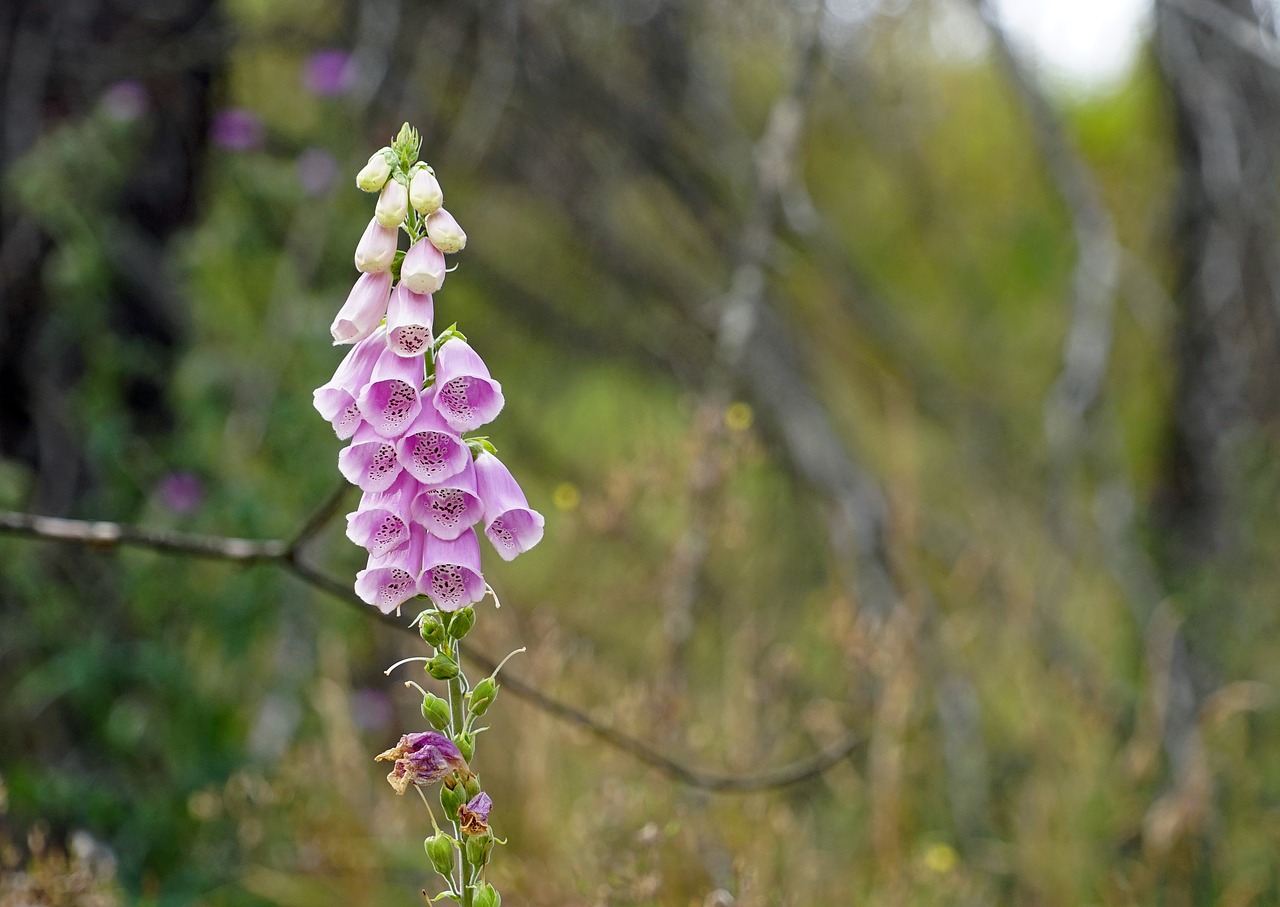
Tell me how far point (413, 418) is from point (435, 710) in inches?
10.2

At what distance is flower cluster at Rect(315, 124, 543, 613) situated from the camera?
41.7 inches

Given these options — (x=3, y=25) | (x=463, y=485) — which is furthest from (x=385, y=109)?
(x=463, y=485)

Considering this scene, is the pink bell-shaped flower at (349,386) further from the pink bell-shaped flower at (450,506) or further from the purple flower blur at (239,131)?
the purple flower blur at (239,131)

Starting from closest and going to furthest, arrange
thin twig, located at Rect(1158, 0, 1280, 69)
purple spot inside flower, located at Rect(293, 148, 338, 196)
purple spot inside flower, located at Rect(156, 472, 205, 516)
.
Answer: thin twig, located at Rect(1158, 0, 1280, 69), purple spot inside flower, located at Rect(156, 472, 205, 516), purple spot inside flower, located at Rect(293, 148, 338, 196)

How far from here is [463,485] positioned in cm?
107

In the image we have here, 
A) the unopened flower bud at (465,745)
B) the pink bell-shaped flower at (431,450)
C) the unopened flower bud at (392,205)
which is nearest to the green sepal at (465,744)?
the unopened flower bud at (465,745)

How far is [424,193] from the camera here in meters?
1.06

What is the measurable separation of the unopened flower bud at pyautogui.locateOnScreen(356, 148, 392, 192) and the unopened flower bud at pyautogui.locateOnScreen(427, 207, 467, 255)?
0.06 metres

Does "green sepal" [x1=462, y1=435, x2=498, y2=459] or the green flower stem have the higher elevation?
"green sepal" [x1=462, y1=435, x2=498, y2=459]

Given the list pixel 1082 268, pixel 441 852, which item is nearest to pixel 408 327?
pixel 441 852

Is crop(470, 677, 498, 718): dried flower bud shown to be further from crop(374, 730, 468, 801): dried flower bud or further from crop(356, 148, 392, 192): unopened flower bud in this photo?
crop(356, 148, 392, 192): unopened flower bud

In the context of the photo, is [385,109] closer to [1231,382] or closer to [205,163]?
[205,163]

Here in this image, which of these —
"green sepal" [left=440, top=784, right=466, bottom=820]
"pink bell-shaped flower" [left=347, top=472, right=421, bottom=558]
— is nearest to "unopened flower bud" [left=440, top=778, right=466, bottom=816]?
"green sepal" [left=440, top=784, right=466, bottom=820]

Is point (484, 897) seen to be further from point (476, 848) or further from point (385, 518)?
point (385, 518)
